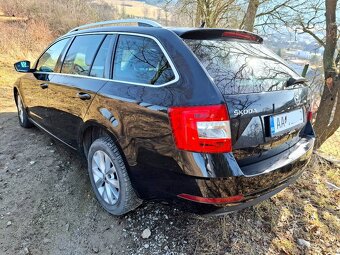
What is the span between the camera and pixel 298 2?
393 inches

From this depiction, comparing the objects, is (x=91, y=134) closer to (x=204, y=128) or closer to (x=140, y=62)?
(x=140, y=62)

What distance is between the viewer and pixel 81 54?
322cm

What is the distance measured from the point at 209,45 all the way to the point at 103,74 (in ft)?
3.44

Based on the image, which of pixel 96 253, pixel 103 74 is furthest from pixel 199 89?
pixel 96 253

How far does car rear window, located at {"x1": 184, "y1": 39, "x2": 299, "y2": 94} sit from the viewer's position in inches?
81.3

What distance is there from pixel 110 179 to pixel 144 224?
52 centimetres

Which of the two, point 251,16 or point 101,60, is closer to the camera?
point 101,60

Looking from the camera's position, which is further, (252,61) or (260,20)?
(260,20)

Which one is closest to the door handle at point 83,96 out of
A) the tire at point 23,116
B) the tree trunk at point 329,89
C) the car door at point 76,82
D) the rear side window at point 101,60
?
the car door at point 76,82

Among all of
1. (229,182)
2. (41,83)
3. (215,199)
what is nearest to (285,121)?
(229,182)

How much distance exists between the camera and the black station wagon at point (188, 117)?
1924 millimetres

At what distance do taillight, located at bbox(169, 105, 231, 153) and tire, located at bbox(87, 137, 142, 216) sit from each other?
0.81 meters

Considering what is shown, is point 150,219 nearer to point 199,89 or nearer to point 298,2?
point 199,89

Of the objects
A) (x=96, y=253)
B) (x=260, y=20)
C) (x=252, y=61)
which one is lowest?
(x=96, y=253)
